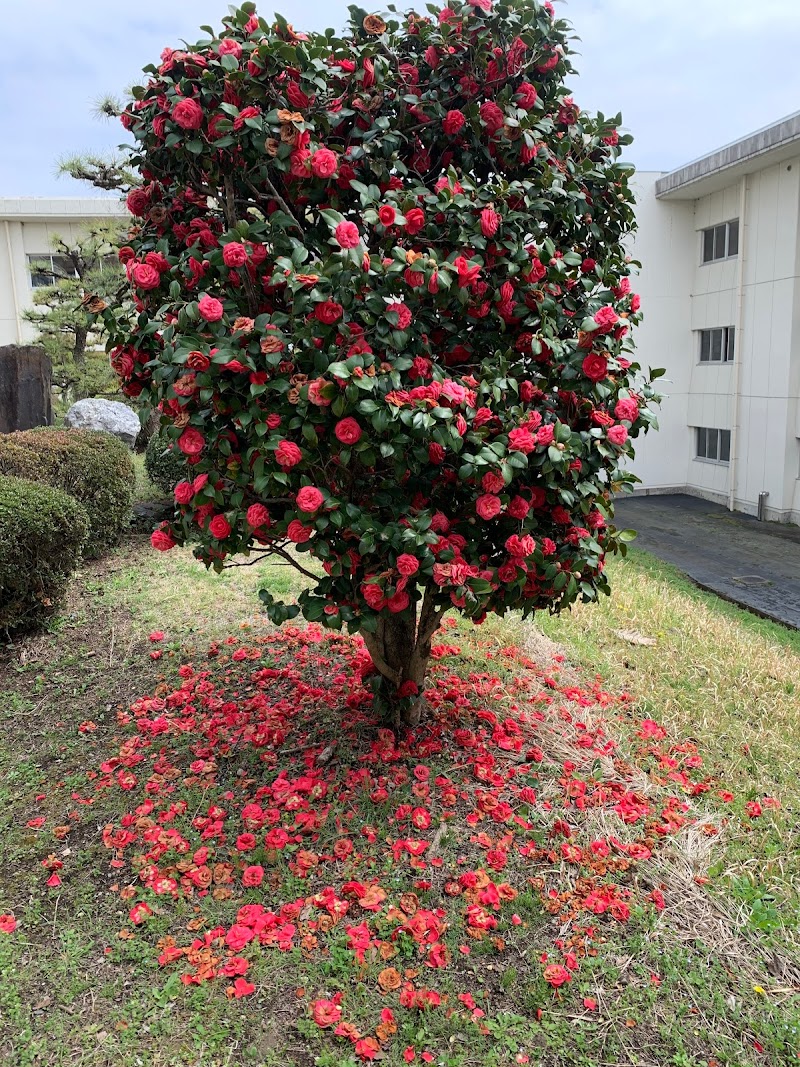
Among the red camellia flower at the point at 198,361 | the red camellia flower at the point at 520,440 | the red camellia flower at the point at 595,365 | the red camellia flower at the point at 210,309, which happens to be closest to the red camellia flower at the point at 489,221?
the red camellia flower at the point at 595,365

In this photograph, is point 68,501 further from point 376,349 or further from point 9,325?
point 9,325

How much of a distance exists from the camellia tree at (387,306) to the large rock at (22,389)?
20.4 ft

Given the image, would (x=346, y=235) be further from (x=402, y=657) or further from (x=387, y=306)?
(x=402, y=657)

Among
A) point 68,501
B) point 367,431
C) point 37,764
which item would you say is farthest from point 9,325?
point 367,431

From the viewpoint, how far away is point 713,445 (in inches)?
582

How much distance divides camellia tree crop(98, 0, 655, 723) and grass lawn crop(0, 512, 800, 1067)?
2.93 feet

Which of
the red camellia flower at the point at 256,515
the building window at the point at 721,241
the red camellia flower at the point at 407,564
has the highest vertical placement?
the building window at the point at 721,241

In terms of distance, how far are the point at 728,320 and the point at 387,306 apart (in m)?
12.8

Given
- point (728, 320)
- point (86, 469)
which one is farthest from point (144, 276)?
point (728, 320)

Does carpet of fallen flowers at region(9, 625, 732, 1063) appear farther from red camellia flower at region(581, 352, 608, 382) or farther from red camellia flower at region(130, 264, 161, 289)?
red camellia flower at region(130, 264, 161, 289)

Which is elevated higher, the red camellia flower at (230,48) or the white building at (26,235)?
the white building at (26,235)

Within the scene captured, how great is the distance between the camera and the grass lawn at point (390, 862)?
7.90 ft

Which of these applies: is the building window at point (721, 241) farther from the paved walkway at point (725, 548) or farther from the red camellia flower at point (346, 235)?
the red camellia flower at point (346, 235)

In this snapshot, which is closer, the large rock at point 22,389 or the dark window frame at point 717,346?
the large rock at point 22,389
